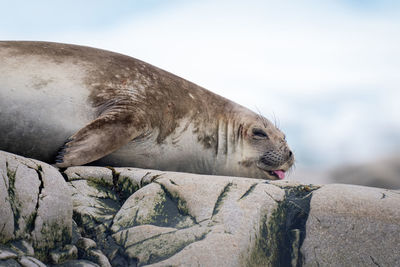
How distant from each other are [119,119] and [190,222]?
1.80m

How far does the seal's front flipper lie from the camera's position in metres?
5.25

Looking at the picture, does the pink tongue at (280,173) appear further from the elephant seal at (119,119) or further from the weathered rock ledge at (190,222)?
the weathered rock ledge at (190,222)

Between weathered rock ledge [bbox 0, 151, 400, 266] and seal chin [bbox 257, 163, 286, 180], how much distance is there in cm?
217

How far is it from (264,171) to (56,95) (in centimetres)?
290

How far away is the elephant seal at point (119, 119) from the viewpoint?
5.65 meters

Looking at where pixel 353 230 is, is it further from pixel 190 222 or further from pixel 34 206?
pixel 34 206

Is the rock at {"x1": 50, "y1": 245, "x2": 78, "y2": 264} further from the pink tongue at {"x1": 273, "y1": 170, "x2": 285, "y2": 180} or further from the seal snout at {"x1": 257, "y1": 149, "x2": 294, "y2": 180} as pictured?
the pink tongue at {"x1": 273, "y1": 170, "x2": 285, "y2": 180}

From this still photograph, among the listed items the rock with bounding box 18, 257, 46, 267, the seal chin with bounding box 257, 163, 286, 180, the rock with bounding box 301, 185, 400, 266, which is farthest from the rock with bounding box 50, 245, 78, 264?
the seal chin with bounding box 257, 163, 286, 180

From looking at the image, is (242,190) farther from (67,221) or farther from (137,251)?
(67,221)

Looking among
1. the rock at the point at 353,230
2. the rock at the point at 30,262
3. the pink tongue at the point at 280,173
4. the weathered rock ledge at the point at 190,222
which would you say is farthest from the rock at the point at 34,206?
the pink tongue at the point at 280,173

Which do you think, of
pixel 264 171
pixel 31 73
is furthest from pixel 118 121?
pixel 264 171

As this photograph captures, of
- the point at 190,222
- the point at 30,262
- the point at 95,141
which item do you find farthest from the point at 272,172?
the point at 30,262

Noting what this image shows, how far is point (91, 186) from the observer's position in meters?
4.95

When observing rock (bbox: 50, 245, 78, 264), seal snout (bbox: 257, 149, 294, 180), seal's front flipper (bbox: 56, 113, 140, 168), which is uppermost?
seal's front flipper (bbox: 56, 113, 140, 168)
